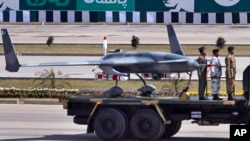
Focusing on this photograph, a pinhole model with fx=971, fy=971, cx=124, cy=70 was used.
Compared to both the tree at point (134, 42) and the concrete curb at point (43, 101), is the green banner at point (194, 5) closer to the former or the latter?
the concrete curb at point (43, 101)

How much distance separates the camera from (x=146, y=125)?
68.9 feet

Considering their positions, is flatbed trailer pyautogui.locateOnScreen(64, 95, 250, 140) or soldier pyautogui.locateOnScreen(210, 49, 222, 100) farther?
soldier pyautogui.locateOnScreen(210, 49, 222, 100)

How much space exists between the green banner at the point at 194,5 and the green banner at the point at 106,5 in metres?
0.46

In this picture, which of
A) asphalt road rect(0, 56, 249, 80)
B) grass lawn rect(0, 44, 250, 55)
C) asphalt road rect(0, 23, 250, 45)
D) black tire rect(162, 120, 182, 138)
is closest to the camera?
black tire rect(162, 120, 182, 138)

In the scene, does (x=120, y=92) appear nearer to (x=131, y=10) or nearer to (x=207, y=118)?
(x=207, y=118)

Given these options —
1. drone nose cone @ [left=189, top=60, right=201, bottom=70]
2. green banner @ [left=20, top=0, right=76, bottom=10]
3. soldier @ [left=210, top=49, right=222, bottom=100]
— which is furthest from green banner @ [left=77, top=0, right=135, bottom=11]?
soldier @ [left=210, top=49, right=222, bottom=100]

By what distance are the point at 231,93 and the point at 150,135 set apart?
6.43 feet

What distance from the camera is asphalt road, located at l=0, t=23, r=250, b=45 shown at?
5503cm

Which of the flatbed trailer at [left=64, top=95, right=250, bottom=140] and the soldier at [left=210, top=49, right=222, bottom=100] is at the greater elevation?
the soldier at [left=210, top=49, right=222, bottom=100]

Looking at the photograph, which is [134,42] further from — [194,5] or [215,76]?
[215,76]

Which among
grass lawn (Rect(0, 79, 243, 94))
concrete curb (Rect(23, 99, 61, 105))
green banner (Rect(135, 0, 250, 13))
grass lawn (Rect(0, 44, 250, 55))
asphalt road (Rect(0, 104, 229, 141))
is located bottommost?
asphalt road (Rect(0, 104, 229, 141))

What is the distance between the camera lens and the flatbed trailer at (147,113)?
810 inches

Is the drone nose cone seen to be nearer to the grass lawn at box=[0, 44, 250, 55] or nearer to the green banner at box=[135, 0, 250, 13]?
the green banner at box=[135, 0, 250, 13]

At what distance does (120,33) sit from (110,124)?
41.2 m
